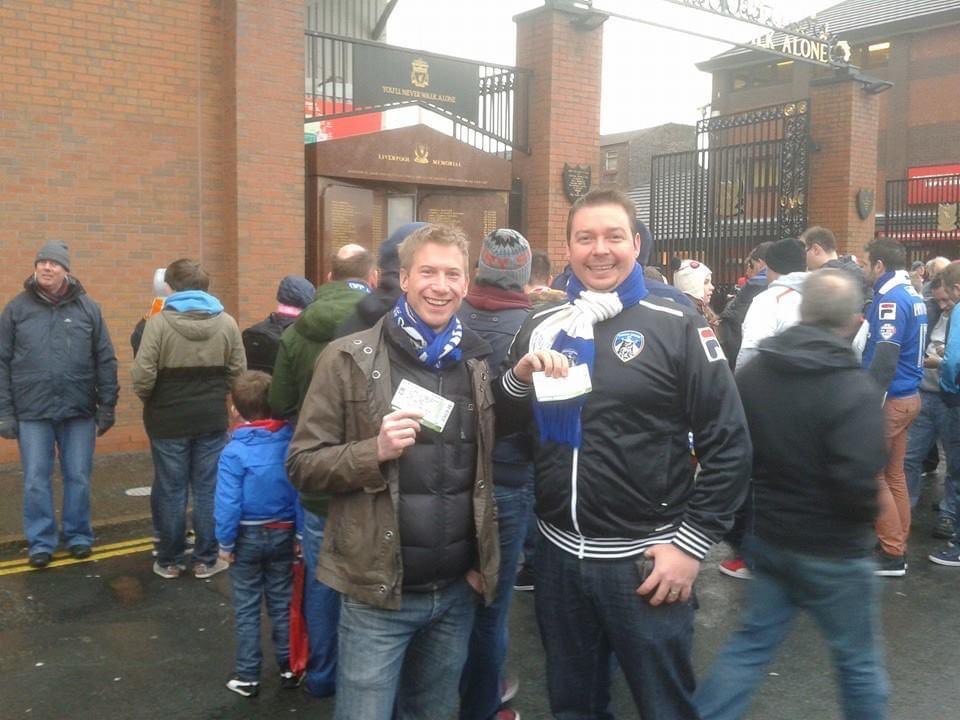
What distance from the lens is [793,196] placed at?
1277cm

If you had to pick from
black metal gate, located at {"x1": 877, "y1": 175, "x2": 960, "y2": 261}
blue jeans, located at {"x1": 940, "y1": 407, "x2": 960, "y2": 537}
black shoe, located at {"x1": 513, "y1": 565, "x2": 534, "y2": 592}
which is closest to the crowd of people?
black shoe, located at {"x1": 513, "y1": 565, "x2": 534, "y2": 592}

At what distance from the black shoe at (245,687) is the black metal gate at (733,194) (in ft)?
32.6

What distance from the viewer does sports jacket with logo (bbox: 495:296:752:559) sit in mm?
2561

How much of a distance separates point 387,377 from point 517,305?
3.79 ft

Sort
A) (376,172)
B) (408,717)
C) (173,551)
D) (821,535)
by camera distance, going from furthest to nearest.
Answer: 1. (376,172)
2. (173,551)
3. (821,535)
4. (408,717)

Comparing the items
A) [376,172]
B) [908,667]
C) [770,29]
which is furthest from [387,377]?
[770,29]

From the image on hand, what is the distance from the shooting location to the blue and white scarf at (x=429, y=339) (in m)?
2.71

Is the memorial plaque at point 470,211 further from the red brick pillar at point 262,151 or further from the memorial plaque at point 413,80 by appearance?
the red brick pillar at point 262,151

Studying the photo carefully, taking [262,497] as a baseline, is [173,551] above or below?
below

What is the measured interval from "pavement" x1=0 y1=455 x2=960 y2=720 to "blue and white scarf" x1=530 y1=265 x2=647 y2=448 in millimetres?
1815

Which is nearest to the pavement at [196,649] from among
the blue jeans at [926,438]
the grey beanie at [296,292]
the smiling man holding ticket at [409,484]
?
the blue jeans at [926,438]

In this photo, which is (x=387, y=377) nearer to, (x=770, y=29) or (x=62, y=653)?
(x=62, y=653)

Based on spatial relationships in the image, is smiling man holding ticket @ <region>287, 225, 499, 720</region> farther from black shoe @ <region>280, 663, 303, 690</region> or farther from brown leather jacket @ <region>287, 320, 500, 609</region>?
black shoe @ <region>280, 663, 303, 690</region>

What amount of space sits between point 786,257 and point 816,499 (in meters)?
2.97
